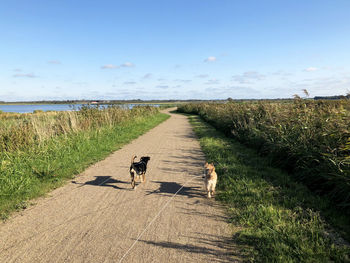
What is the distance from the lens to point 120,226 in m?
3.23

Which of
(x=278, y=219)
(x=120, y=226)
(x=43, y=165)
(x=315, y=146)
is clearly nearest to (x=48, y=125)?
(x=43, y=165)

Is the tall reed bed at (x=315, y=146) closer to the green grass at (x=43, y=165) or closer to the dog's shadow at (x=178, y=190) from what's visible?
the dog's shadow at (x=178, y=190)

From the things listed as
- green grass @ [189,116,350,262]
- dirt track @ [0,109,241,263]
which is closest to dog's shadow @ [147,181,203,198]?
dirt track @ [0,109,241,263]

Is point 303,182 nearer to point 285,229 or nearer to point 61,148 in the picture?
point 285,229

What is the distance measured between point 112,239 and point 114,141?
313 inches

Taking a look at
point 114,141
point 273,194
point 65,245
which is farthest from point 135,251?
point 114,141

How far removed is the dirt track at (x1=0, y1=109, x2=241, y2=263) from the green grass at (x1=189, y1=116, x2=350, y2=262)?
35cm

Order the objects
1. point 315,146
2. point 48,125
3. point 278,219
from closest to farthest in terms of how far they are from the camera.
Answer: point 278,219 → point 315,146 → point 48,125

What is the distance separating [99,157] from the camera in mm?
7637

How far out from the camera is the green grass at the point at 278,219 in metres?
2.50

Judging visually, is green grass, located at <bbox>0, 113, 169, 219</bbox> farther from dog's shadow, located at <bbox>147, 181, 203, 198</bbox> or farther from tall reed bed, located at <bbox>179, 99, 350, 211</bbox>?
tall reed bed, located at <bbox>179, 99, 350, 211</bbox>

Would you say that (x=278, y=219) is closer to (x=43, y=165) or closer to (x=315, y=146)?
(x=315, y=146)

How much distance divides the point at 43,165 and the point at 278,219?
20.6 feet

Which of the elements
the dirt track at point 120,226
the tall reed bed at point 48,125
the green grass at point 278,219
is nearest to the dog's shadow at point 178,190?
the dirt track at point 120,226
